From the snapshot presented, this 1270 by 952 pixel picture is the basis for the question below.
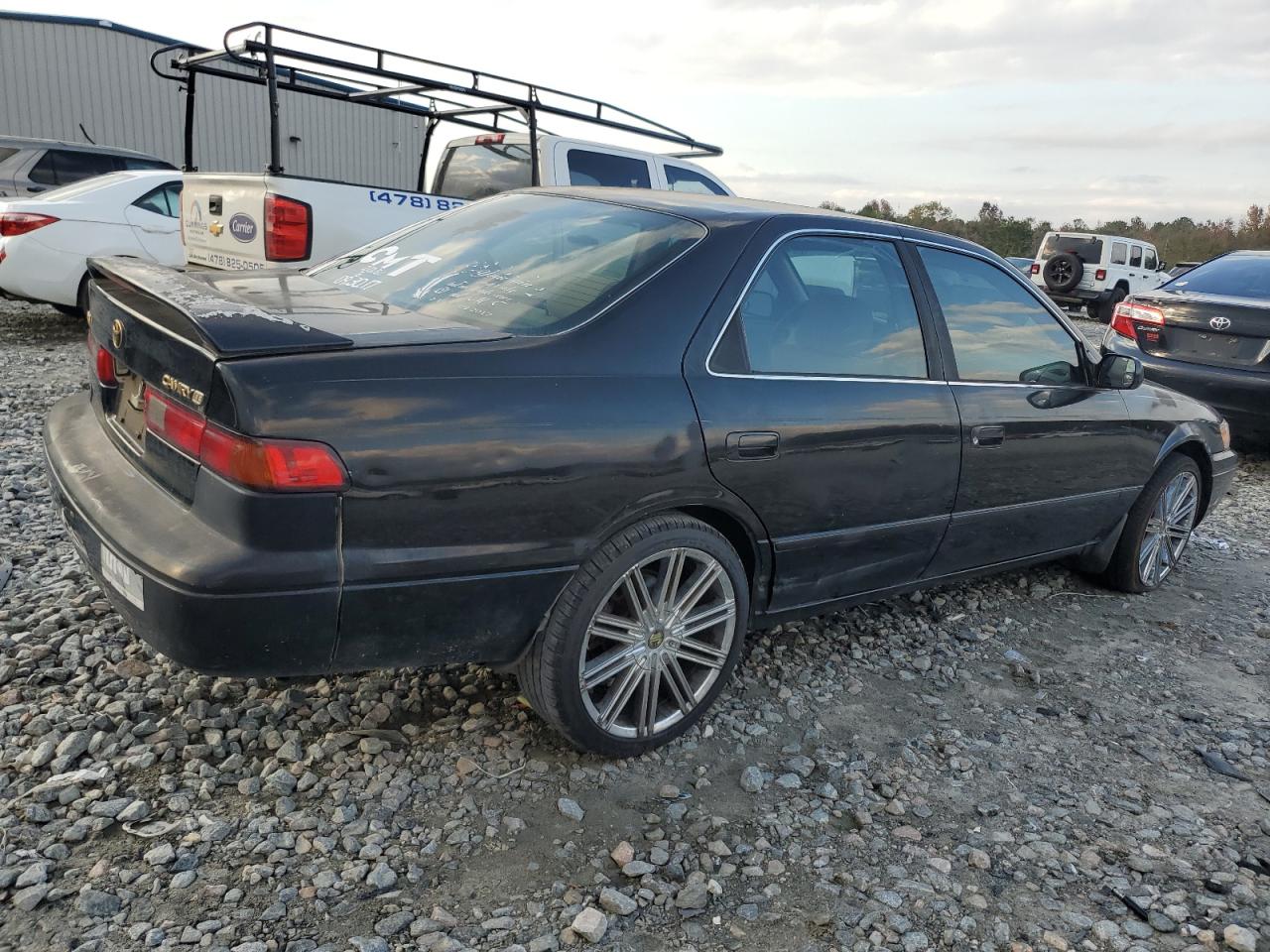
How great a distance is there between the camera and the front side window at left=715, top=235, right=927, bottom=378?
2943 mm

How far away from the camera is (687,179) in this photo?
8.52 m

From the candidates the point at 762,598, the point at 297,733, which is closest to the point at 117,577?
the point at 297,733

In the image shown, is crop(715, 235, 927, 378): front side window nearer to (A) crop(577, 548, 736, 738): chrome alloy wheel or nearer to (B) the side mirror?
(A) crop(577, 548, 736, 738): chrome alloy wheel

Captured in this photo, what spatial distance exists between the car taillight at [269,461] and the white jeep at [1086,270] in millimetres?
20745

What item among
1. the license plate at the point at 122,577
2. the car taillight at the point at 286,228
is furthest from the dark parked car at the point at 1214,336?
the license plate at the point at 122,577

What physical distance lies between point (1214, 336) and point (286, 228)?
6.41m

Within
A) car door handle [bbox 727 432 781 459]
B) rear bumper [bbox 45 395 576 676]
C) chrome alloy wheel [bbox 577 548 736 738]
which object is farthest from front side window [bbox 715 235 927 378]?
rear bumper [bbox 45 395 576 676]

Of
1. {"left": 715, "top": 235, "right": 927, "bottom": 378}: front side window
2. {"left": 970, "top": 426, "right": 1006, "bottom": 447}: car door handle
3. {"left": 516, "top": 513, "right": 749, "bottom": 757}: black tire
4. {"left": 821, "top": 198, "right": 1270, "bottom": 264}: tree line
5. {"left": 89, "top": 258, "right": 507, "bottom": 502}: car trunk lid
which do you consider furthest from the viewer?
{"left": 821, "top": 198, "right": 1270, "bottom": 264}: tree line

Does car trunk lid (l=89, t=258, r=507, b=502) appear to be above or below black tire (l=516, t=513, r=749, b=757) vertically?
above

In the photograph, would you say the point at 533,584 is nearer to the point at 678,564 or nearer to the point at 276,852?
Answer: the point at 678,564

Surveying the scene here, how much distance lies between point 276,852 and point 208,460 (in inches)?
37.0

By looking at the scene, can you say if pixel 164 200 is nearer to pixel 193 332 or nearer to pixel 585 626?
pixel 193 332

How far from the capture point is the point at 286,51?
21.0ft

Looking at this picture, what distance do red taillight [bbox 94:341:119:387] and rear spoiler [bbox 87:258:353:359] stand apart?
0.05m
